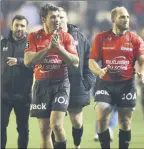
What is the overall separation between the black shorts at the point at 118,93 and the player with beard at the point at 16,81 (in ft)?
3.57

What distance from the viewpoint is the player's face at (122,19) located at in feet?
35.8

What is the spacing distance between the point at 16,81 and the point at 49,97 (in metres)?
1.25

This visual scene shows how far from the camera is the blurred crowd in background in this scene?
2364 cm

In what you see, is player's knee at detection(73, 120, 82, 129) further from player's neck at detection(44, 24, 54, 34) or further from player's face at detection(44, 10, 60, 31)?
player's face at detection(44, 10, 60, 31)

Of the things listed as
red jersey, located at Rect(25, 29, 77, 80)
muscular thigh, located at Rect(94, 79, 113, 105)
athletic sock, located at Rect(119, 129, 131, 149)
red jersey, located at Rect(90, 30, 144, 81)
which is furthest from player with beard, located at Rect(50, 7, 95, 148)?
red jersey, located at Rect(25, 29, 77, 80)

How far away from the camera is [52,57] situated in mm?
10352

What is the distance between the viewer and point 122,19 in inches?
431

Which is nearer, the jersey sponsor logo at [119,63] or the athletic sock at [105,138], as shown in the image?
the jersey sponsor logo at [119,63]

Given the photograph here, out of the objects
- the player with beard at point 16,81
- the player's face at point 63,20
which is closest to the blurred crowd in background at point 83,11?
the player with beard at point 16,81

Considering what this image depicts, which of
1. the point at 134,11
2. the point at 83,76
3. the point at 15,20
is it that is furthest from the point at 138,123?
the point at 134,11

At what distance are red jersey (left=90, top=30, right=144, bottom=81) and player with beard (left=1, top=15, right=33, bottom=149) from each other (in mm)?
1044

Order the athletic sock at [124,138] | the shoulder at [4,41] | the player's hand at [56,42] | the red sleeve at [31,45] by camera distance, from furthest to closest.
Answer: the shoulder at [4,41] < the athletic sock at [124,138] < the red sleeve at [31,45] < the player's hand at [56,42]

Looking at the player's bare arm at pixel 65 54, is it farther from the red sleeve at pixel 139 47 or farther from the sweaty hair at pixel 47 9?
the red sleeve at pixel 139 47

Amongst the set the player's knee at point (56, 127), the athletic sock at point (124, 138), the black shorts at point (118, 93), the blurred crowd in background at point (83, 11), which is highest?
the blurred crowd in background at point (83, 11)
